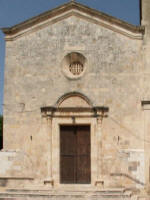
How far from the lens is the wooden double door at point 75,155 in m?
13.2

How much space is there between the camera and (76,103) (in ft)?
43.5

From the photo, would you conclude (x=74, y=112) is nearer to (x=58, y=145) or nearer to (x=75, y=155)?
(x=58, y=145)

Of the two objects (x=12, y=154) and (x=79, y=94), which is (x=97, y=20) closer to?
(x=79, y=94)

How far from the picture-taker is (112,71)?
13.3m

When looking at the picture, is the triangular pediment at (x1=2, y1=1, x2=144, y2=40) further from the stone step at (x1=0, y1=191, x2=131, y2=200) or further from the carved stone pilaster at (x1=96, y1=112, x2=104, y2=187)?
the stone step at (x1=0, y1=191, x2=131, y2=200)

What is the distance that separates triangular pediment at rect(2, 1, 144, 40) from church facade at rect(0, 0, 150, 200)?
0.04 metres

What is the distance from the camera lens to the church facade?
42.0ft

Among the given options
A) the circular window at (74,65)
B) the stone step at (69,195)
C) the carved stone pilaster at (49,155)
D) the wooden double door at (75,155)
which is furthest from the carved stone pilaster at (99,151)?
the circular window at (74,65)

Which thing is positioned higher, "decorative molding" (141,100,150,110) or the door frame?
"decorative molding" (141,100,150,110)

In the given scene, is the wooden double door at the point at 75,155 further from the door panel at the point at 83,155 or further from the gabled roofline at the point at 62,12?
the gabled roofline at the point at 62,12

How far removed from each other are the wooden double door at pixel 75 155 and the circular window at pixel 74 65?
7.30ft

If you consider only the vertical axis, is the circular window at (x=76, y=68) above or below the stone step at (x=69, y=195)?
above

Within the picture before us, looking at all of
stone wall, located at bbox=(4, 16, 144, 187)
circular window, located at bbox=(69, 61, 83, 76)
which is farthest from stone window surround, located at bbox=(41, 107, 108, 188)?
circular window, located at bbox=(69, 61, 83, 76)

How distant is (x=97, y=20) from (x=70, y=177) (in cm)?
665
